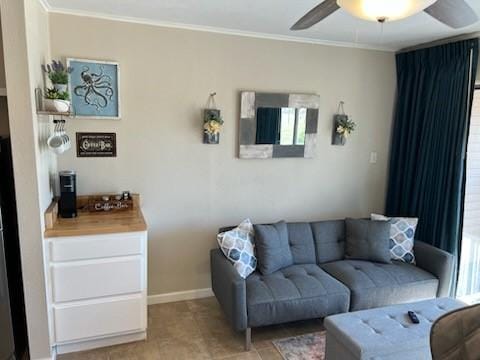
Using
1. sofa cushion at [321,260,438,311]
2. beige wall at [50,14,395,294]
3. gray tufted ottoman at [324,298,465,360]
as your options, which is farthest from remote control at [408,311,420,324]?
beige wall at [50,14,395,294]

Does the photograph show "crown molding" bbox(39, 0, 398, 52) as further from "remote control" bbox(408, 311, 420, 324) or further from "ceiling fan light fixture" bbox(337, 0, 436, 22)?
"remote control" bbox(408, 311, 420, 324)

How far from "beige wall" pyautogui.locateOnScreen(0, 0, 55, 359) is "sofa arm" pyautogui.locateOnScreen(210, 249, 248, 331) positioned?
122 cm

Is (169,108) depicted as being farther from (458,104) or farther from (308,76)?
(458,104)

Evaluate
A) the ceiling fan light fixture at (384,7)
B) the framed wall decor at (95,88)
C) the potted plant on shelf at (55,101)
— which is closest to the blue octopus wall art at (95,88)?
the framed wall decor at (95,88)

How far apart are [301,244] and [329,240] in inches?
11.7

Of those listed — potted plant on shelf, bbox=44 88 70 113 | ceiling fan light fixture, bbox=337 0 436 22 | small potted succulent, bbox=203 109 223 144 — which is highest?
ceiling fan light fixture, bbox=337 0 436 22

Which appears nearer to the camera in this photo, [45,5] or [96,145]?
[45,5]

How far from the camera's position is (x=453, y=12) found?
1.71m

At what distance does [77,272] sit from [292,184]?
2.09 metres

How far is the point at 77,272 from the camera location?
246 cm

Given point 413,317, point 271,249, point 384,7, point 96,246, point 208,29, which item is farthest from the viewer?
point 208,29

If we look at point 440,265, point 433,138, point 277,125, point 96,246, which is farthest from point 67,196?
point 433,138

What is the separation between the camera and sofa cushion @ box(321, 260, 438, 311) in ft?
9.35

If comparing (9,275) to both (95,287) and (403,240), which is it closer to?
(95,287)
